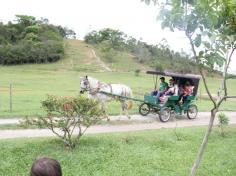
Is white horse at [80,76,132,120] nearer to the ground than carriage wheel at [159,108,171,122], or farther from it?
farther from it

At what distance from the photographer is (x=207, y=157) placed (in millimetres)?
10312

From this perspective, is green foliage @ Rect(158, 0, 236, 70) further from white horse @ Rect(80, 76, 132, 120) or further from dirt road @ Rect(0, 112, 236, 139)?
white horse @ Rect(80, 76, 132, 120)

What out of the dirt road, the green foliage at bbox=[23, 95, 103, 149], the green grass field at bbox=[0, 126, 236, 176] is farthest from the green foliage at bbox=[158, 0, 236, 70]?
the dirt road

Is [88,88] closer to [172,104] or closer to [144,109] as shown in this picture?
[144,109]

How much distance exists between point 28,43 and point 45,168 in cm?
7306

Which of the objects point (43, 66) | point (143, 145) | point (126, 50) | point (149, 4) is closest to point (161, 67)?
point (43, 66)

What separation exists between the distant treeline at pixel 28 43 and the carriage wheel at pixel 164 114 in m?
56.2

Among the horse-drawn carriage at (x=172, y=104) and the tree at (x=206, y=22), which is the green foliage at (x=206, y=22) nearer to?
the tree at (x=206, y=22)

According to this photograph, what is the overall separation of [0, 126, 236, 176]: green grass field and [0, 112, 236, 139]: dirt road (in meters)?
1.64

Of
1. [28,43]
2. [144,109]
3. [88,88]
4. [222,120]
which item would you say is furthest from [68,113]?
[28,43]

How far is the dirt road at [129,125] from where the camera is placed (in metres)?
A: 12.8

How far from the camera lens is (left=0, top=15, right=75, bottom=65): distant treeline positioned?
231 feet

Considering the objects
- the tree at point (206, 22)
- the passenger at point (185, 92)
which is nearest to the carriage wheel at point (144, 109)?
the passenger at point (185, 92)

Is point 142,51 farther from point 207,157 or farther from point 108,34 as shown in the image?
point 207,157
